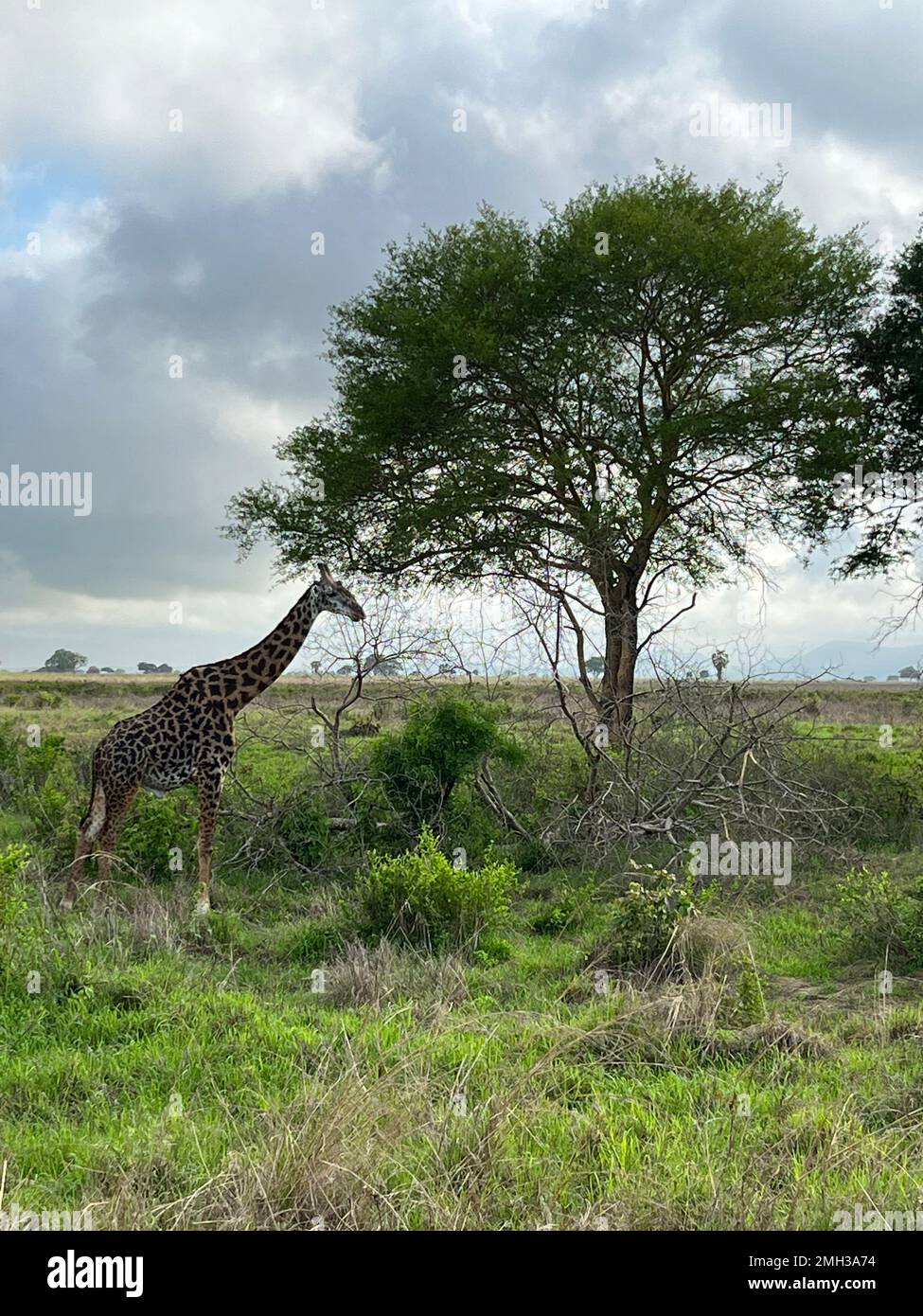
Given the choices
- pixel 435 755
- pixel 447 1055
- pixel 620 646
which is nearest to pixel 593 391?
pixel 620 646

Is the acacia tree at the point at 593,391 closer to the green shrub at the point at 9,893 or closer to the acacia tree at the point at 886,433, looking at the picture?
the acacia tree at the point at 886,433

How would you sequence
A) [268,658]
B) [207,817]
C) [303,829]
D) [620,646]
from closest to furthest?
1. [207,817]
2. [268,658]
3. [303,829]
4. [620,646]

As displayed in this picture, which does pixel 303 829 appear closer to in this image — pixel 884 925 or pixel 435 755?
pixel 435 755

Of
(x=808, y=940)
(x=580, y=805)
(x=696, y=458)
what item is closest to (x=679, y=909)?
Result: (x=808, y=940)

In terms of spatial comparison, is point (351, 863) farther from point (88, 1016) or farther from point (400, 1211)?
point (400, 1211)

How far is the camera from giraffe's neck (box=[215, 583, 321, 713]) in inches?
398

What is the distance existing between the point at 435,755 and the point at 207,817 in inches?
104

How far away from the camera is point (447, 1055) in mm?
5469

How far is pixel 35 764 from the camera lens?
1480cm

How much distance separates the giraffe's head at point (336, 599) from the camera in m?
10.3

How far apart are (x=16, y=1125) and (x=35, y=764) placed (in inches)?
422

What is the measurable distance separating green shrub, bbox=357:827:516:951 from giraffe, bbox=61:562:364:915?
4.67ft

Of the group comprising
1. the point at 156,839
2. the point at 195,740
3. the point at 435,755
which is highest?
the point at 195,740

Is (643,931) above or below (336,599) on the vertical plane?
below
